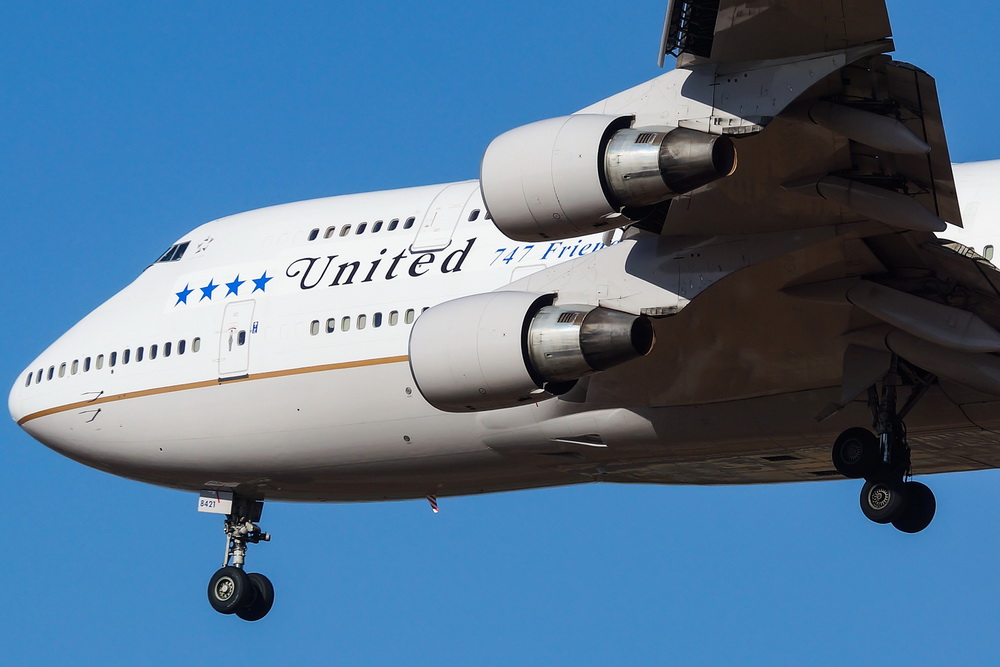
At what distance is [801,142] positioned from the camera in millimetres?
16016

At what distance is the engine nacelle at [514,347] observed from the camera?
17094 mm

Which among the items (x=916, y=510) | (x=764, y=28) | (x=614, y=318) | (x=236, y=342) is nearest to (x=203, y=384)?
(x=236, y=342)

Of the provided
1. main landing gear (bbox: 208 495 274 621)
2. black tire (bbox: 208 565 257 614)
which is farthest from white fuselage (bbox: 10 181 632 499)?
black tire (bbox: 208 565 257 614)

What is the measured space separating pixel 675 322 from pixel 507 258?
8.34ft

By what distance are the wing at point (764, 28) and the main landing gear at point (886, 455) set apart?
13.8 feet

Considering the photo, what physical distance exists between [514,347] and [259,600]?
8.37m

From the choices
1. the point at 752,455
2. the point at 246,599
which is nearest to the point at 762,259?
the point at 752,455

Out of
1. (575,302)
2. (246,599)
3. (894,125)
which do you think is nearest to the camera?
(894,125)

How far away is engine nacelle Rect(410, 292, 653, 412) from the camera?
17.1m

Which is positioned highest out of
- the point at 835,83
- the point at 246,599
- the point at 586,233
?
the point at 835,83

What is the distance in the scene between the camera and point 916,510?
1838 cm

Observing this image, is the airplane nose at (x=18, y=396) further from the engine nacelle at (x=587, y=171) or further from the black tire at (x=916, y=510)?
the black tire at (x=916, y=510)

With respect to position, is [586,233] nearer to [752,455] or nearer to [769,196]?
[769,196]

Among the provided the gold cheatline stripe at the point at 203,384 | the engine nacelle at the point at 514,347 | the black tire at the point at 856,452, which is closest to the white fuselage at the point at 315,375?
the gold cheatline stripe at the point at 203,384
